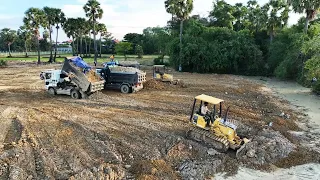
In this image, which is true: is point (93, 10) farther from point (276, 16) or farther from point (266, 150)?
point (266, 150)

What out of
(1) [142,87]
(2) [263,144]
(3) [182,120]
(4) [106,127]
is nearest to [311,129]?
(2) [263,144]

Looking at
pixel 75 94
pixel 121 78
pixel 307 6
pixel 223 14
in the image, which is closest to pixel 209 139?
pixel 75 94

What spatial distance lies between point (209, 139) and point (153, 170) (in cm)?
285

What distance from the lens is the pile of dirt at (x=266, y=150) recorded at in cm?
998

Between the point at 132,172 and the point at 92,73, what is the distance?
11.3 m

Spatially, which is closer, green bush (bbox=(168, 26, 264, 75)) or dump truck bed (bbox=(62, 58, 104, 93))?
dump truck bed (bbox=(62, 58, 104, 93))

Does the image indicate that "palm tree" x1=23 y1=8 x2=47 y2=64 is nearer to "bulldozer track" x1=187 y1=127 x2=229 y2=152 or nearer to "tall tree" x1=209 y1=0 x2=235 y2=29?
"tall tree" x1=209 y1=0 x2=235 y2=29

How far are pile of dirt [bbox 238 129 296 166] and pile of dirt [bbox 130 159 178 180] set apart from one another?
2.59 metres

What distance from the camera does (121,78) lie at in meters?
20.6

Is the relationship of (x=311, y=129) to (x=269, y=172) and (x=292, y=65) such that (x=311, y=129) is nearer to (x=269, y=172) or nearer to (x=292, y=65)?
(x=269, y=172)

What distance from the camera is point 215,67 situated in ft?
118

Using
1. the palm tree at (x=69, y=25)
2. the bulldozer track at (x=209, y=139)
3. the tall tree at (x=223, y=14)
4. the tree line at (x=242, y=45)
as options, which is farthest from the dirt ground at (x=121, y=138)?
the palm tree at (x=69, y=25)

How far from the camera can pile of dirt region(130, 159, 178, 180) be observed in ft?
27.9

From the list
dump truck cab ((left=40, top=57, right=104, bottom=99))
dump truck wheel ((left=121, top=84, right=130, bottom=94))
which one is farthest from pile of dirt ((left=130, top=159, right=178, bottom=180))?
dump truck wheel ((left=121, top=84, right=130, bottom=94))
